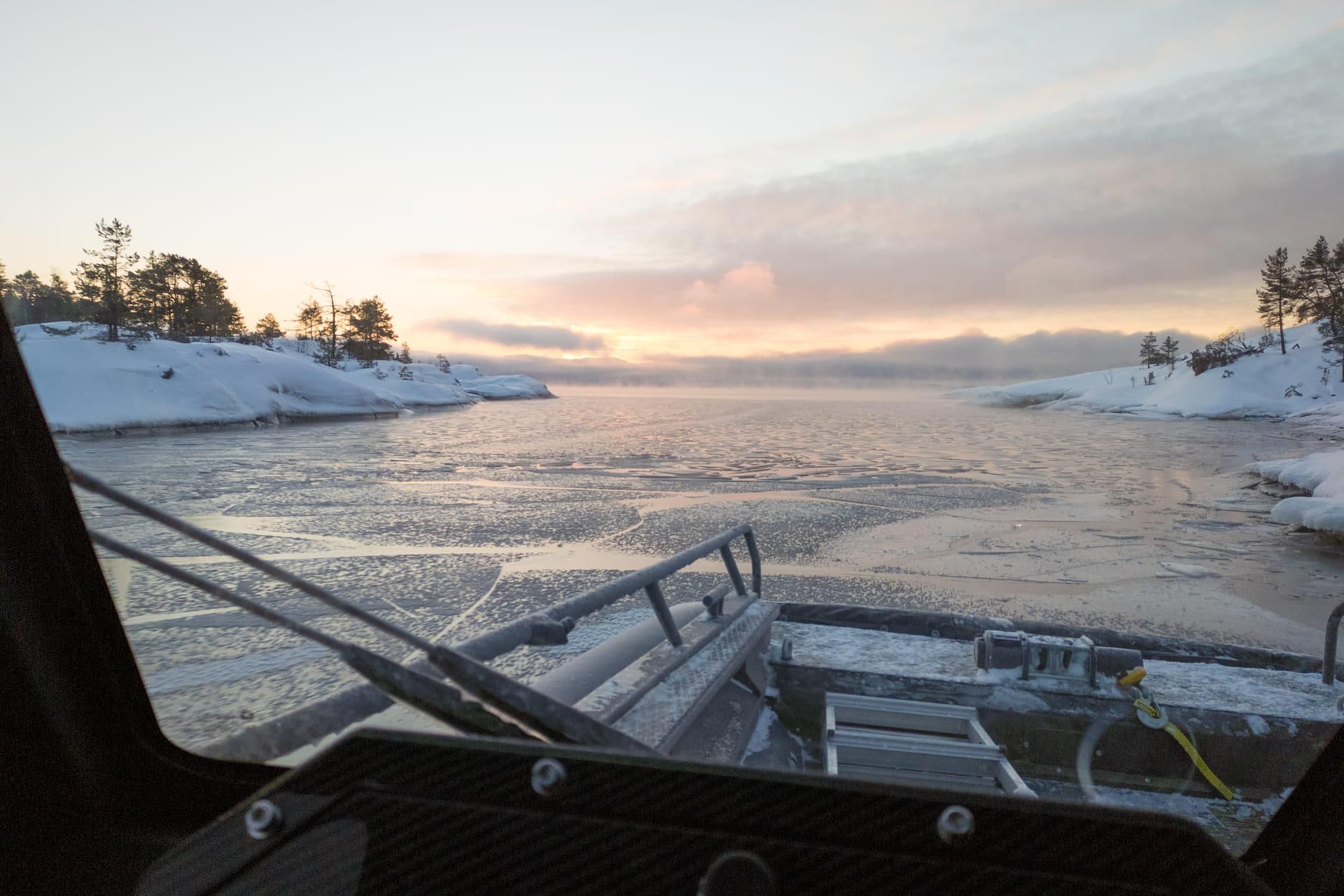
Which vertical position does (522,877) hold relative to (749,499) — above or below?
above

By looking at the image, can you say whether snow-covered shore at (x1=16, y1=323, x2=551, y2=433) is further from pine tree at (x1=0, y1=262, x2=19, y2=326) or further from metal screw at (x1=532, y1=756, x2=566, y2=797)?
metal screw at (x1=532, y1=756, x2=566, y2=797)

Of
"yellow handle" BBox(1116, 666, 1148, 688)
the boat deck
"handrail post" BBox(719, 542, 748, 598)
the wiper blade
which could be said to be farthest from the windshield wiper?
"yellow handle" BBox(1116, 666, 1148, 688)

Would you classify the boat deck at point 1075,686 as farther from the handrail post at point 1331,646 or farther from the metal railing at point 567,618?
the metal railing at point 567,618

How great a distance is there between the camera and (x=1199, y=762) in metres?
2.11

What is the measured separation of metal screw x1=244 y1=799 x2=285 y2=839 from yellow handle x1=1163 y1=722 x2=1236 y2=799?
2630mm

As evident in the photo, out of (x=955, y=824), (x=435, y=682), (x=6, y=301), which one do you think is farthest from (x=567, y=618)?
(x=6, y=301)

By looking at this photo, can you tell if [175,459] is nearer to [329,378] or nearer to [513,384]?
[329,378]

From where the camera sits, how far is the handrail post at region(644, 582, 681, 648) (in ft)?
6.53

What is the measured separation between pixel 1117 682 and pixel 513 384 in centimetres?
9348

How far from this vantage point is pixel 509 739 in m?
0.96

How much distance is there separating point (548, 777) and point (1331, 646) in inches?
115

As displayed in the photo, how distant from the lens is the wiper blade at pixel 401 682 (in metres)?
1.11

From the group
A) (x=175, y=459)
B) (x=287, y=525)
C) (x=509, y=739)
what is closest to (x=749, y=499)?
(x=287, y=525)

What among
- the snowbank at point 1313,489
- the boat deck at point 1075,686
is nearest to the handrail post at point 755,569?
the boat deck at point 1075,686
